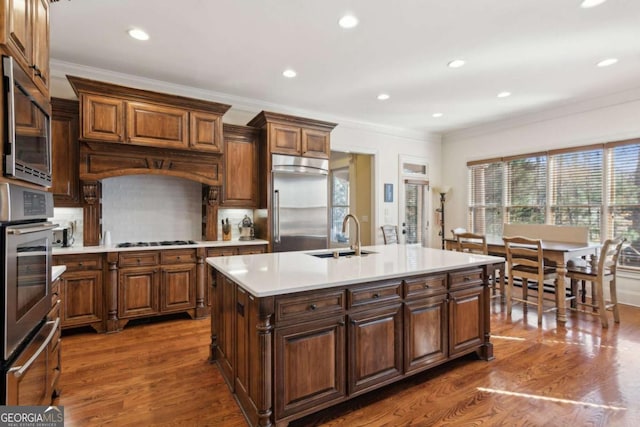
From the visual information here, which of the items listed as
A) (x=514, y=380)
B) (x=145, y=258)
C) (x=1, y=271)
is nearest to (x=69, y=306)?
(x=145, y=258)

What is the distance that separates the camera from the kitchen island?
5.90 ft

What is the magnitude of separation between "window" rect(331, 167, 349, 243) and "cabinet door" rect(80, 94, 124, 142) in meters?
4.75

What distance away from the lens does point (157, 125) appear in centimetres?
370

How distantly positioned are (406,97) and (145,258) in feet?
13.3

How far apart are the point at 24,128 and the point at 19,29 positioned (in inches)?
16.2

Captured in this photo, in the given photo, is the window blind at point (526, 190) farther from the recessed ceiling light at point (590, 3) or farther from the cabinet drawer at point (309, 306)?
the cabinet drawer at point (309, 306)

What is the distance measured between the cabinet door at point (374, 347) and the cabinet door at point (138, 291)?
2.61 metres

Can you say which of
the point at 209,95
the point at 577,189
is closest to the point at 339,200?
the point at 209,95

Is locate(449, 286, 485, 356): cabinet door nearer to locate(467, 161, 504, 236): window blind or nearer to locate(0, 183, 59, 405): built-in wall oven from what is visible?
locate(0, 183, 59, 405): built-in wall oven

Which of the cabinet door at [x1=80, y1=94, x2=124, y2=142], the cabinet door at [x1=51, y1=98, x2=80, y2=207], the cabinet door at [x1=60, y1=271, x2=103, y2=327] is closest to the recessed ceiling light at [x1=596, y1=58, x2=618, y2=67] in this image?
the cabinet door at [x1=80, y1=94, x2=124, y2=142]

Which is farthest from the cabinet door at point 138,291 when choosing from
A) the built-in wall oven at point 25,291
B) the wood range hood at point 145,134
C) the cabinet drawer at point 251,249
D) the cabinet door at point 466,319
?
the cabinet door at point 466,319

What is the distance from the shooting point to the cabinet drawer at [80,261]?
321 centimetres

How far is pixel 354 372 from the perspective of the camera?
2051 millimetres

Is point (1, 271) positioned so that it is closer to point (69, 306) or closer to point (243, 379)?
point (243, 379)
